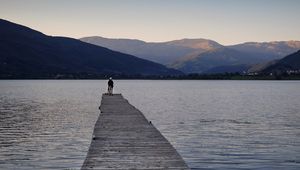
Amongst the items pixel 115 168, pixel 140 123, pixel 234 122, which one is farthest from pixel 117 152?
pixel 234 122

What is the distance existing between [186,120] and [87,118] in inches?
428

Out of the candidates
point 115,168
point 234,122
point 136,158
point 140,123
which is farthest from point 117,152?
point 234,122

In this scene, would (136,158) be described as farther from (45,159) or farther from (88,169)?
(45,159)

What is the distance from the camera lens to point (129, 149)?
22.2 metres

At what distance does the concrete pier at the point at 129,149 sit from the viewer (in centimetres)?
1858

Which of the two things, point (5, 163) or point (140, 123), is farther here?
point (140, 123)

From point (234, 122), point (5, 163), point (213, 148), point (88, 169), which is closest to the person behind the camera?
point (88, 169)

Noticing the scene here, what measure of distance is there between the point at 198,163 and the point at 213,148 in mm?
4934

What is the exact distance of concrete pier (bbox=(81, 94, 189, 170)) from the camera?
18578mm

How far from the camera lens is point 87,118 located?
2003 inches

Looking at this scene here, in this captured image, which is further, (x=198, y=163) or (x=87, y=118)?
(x=87, y=118)

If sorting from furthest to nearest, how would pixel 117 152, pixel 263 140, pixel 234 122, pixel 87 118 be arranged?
1. pixel 87 118
2. pixel 234 122
3. pixel 263 140
4. pixel 117 152

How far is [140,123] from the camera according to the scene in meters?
33.9

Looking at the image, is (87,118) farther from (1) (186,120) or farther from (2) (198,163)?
(2) (198,163)
